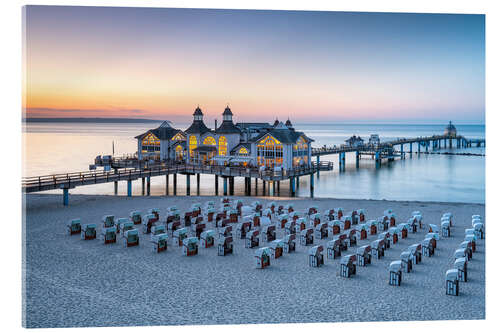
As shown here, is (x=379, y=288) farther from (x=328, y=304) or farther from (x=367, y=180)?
(x=367, y=180)

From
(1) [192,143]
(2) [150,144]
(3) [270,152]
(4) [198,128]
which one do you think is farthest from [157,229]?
(2) [150,144]

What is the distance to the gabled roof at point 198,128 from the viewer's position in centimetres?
3912

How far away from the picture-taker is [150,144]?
4144cm

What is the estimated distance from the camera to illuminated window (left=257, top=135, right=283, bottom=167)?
110ft

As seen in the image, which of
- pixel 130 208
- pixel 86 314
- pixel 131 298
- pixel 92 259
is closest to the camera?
pixel 86 314

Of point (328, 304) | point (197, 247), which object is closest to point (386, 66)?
point (197, 247)

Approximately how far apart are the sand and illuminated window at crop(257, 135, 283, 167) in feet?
61.7

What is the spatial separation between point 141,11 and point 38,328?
942cm

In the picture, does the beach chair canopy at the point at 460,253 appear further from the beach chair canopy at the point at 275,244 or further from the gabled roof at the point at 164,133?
the gabled roof at the point at 164,133

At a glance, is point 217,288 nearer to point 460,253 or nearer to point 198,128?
point 460,253

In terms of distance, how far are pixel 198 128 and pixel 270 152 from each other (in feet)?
29.3

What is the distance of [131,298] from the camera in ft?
31.3

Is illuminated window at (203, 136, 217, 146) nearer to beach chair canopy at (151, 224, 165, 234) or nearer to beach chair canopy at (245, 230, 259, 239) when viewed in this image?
beach chair canopy at (151, 224, 165, 234)

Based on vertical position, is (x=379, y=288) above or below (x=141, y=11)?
below
